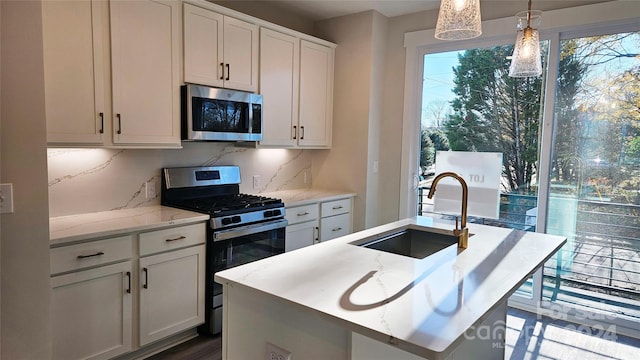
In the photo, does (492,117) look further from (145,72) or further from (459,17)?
(145,72)

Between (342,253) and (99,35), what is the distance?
1885 millimetres

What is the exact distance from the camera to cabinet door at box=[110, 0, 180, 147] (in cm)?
252

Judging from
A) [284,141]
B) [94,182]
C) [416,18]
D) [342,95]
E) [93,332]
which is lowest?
[93,332]

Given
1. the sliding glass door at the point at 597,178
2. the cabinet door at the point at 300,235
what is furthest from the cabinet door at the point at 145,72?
the sliding glass door at the point at 597,178

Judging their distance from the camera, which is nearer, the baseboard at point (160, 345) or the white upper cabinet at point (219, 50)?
the baseboard at point (160, 345)

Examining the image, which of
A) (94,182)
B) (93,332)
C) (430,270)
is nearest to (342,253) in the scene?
(430,270)

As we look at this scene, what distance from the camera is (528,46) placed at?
6.51 feet

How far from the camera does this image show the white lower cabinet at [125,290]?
215 centimetres

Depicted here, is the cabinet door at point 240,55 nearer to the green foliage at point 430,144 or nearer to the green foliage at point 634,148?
the green foliage at point 430,144

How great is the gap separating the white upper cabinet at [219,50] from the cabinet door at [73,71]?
609 mm

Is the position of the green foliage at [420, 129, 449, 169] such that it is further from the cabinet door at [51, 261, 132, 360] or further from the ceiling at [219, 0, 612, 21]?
the cabinet door at [51, 261, 132, 360]

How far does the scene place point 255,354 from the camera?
4.99ft

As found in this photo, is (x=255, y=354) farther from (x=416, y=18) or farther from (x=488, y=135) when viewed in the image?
(x=416, y=18)

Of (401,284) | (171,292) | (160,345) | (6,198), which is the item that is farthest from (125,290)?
(401,284)
